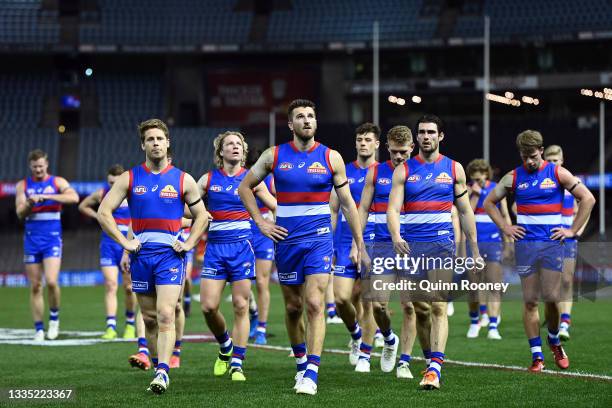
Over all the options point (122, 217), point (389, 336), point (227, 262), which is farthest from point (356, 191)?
point (122, 217)

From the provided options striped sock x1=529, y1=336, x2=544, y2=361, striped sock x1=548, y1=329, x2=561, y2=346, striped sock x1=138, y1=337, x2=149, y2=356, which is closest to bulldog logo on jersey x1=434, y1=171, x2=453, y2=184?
striped sock x1=529, y1=336, x2=544, y2=361

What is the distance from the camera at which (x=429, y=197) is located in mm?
9945

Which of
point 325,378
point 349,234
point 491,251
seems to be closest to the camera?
point 325,378

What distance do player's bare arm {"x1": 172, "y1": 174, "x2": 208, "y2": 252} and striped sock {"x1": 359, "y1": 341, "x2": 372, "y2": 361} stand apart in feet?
7.89

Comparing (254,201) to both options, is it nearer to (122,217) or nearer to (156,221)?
(156,221)

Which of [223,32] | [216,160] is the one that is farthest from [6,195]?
[216,160]

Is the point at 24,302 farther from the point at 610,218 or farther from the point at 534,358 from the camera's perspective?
the point at 610,218

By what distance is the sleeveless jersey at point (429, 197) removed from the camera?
32.6 feet

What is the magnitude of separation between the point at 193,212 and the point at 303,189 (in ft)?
3.26

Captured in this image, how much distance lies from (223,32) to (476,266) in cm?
3654

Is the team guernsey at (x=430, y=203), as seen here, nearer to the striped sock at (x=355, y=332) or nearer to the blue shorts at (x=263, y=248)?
the striped sock at (x=355, y=332)

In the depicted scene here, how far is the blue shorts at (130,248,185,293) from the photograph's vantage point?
956cm

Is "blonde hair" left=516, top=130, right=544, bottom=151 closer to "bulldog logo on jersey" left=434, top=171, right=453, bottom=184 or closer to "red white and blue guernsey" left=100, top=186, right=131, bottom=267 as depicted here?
"bulldog logo on jersey" left=434, top=171, right=453, bottom=184

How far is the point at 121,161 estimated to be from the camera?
4088cm
